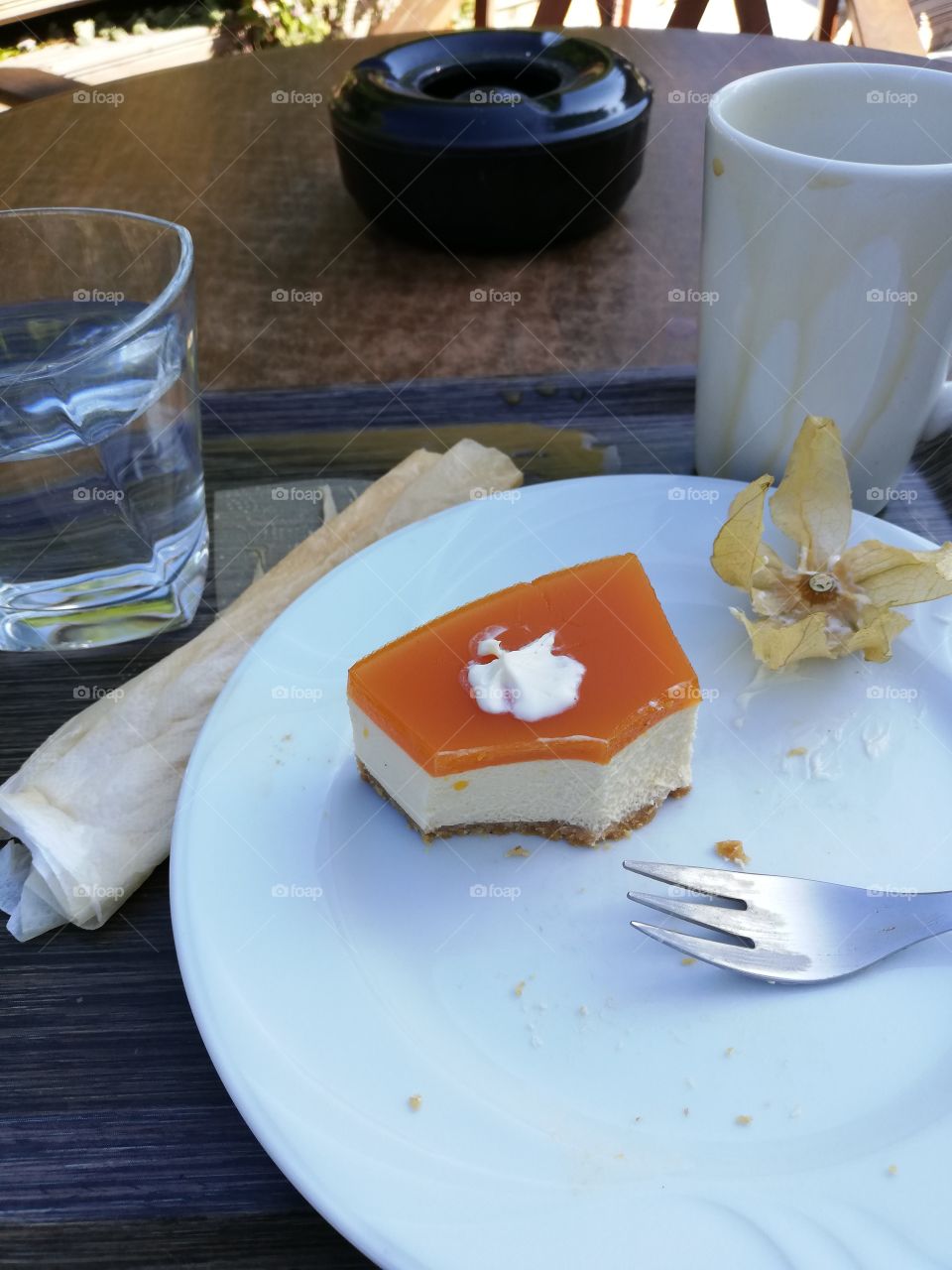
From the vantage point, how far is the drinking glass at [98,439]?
84 centimetres

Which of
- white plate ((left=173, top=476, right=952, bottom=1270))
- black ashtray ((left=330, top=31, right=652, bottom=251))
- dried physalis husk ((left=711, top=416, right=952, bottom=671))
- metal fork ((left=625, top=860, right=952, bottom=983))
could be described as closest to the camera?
white plate ((left=173, top=476, right=952, bottom=1270))

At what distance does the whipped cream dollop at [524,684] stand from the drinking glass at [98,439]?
1.03 ft

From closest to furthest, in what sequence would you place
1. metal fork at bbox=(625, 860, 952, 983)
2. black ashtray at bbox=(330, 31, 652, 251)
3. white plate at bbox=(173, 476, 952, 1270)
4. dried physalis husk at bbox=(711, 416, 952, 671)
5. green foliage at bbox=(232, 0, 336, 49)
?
white plate at bbox=(173, 476, 952, 1270)
metal fork at bbox=(625, 860, 952, 983)
dried physalis husk at bbox=(711, 416, 952, 671)
black ashtray at bbox=(330, 31, 652, 251)
green foliage at bbox=(232, 0, 336, 49)

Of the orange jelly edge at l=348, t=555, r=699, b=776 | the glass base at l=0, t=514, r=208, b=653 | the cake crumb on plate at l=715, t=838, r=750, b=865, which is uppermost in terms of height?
the orange jelly edge at l=348, t=555, r=699, b=776

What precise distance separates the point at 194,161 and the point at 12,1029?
1348 millimetres

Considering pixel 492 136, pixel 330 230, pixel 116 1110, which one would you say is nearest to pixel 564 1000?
pixel 116 1110

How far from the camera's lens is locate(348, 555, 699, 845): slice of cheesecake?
746mm

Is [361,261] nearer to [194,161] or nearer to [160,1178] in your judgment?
[194,161]

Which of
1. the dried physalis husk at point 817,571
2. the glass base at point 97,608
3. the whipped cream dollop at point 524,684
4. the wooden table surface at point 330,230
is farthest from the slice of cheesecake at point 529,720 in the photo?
the wooden table surface at point 330,230

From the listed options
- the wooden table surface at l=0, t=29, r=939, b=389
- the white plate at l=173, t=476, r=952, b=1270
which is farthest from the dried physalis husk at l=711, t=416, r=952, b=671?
the wooden table surface at l=0, t=29, r=939, b=389

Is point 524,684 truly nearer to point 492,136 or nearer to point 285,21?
point 492,136

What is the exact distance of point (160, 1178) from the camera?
59cm

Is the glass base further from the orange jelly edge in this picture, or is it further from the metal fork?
the metal fork

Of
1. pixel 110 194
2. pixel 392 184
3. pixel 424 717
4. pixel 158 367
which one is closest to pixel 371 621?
pixel 424 717
